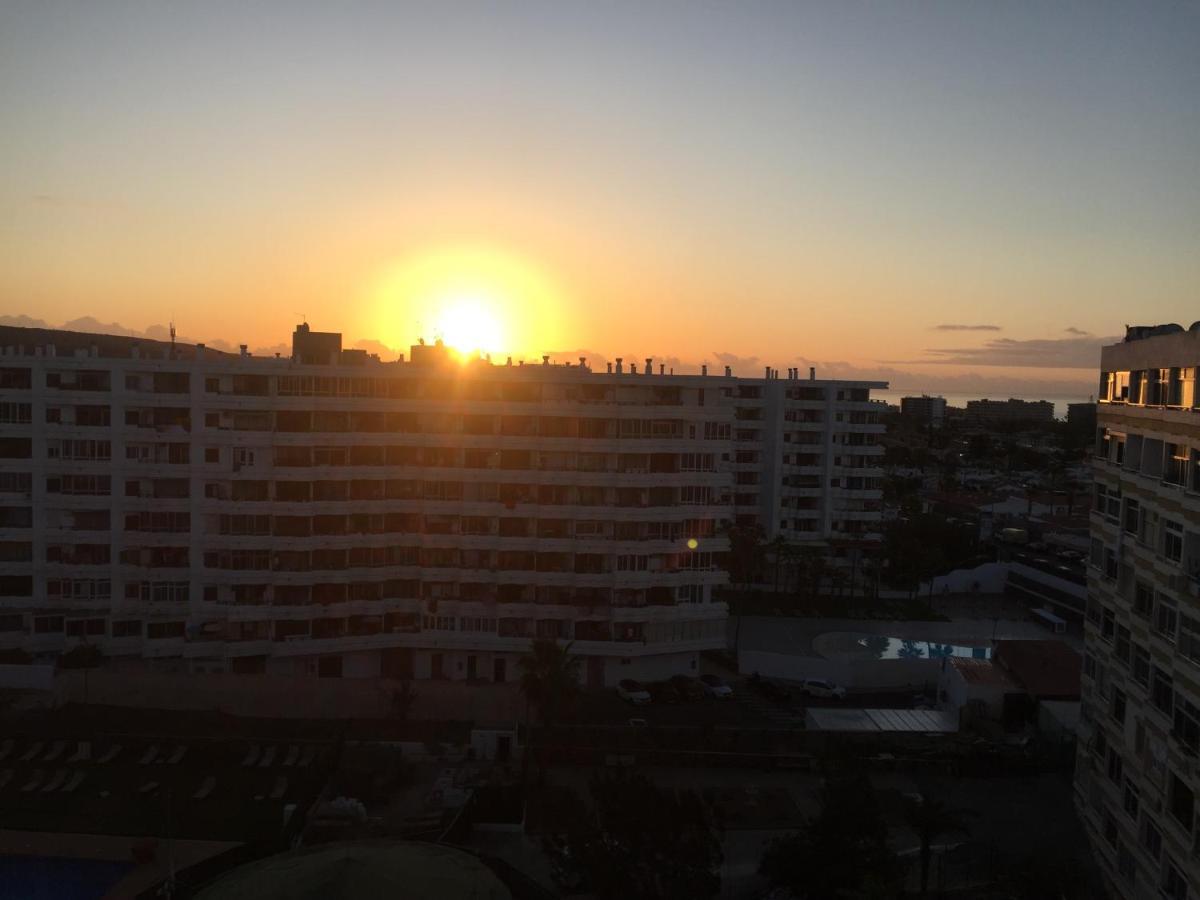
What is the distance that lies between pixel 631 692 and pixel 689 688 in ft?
7.68

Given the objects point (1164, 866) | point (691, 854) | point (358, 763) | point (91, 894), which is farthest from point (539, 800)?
point (1164, 866)

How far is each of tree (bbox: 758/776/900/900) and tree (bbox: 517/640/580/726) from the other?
10.9 metres

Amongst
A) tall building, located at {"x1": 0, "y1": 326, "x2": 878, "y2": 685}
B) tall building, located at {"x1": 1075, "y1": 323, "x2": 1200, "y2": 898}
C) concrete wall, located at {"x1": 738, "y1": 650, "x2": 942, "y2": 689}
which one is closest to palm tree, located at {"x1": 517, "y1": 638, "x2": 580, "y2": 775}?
tall building, located at {"x1": 0, "y1": 326, "x2": 878, "y2": 685}

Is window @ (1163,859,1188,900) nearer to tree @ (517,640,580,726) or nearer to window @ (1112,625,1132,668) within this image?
window @ (1112,625,1132,668)

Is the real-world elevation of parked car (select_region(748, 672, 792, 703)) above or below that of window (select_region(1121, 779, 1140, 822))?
below

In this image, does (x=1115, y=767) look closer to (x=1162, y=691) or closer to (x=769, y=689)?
(x=1162, y=691)

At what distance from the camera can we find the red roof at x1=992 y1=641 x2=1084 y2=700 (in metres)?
32.0

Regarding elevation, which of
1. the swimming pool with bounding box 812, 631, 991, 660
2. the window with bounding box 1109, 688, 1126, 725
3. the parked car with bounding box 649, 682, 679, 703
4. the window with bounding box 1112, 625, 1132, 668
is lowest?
the parked car with bounding box 649, 682, 679, 703

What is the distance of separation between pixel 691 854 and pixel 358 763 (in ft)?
47.0

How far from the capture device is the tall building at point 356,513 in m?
34.8

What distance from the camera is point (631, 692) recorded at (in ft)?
116

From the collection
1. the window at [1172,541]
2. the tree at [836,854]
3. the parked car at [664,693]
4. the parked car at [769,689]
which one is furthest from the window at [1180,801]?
the parked car at [664,693]

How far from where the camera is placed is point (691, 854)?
1734cm

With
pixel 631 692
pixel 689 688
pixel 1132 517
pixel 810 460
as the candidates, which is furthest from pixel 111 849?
pixel 810 460
